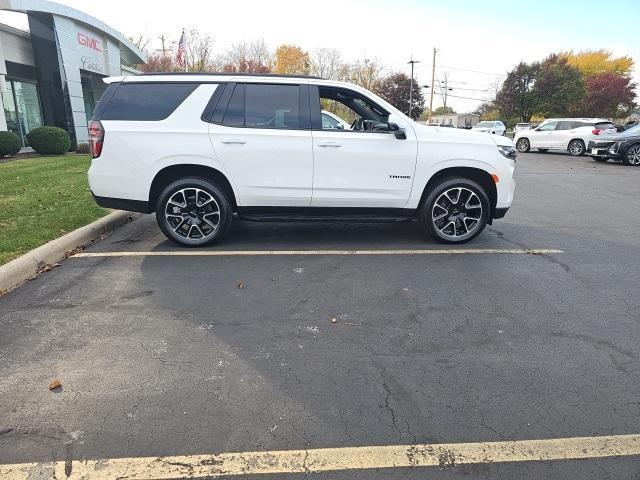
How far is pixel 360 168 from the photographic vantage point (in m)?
5.64

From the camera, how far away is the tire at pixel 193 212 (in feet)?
18.4

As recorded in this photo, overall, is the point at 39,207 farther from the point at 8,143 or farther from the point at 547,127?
the point at 547,127

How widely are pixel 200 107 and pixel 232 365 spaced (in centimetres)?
348

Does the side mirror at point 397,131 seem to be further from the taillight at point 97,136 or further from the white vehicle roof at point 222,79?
the taillight at point 97,136

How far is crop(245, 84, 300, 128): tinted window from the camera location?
18.3 feet

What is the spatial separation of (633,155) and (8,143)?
72.6 feet

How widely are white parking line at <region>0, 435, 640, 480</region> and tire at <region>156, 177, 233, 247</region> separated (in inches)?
144

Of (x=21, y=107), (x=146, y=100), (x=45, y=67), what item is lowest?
(x=146, y=100)

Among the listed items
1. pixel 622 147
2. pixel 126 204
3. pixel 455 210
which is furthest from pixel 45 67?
pixel 622 147

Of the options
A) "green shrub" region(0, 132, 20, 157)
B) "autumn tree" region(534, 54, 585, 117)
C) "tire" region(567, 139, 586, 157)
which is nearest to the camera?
"green shrub" region(0, 132, 20, 157)

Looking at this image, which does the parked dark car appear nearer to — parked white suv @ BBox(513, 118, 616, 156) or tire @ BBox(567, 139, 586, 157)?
parked white suv @ BBox(513, 118, 616, 156)

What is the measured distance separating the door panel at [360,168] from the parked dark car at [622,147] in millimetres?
15701

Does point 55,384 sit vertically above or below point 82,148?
below

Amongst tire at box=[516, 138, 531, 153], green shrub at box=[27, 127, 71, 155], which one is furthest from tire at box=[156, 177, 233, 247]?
tire at box=[516, 138, 531, 153]
